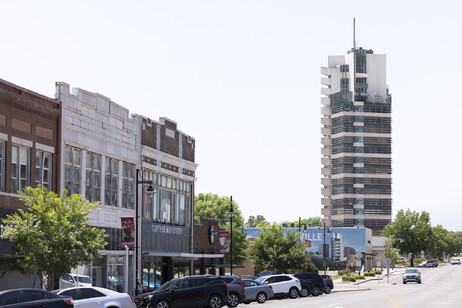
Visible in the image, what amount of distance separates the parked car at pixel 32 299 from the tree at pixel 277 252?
44395 mm

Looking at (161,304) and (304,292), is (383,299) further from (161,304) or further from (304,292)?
(161,304)

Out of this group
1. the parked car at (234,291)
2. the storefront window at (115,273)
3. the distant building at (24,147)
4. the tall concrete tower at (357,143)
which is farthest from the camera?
the tall concrete tower at (357,143)

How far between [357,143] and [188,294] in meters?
148

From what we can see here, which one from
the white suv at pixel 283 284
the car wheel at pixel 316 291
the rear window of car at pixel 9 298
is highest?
the rear window of car at pixel 9 298

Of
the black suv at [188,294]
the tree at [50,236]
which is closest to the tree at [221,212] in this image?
the black suv at [188,294]

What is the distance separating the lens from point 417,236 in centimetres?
15438

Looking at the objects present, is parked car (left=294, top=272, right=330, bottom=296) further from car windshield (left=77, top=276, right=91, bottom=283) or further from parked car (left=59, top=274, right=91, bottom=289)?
parked car (left=59, top=274, right=91, bottom=289)

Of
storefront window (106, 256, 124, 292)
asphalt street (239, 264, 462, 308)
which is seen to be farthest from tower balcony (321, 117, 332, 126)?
storefront window (106, 256, 124, 292)

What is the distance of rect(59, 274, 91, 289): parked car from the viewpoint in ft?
124

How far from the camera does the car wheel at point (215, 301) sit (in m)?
35.7

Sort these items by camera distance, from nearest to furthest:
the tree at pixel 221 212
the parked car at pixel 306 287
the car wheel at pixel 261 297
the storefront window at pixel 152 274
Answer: the car wheel at pixel 261 297
the storefront window at pixel 152 274
the parked car at pixel 306 287
the tree at pixel 221 212

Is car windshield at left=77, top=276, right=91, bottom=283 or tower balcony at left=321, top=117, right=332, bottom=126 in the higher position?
tower balcony at left=321, top=117, right=332, bottom=126

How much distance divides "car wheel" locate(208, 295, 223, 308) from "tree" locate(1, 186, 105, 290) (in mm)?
6520

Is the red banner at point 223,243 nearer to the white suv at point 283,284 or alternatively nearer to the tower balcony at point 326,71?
the white suv at point 283,284
